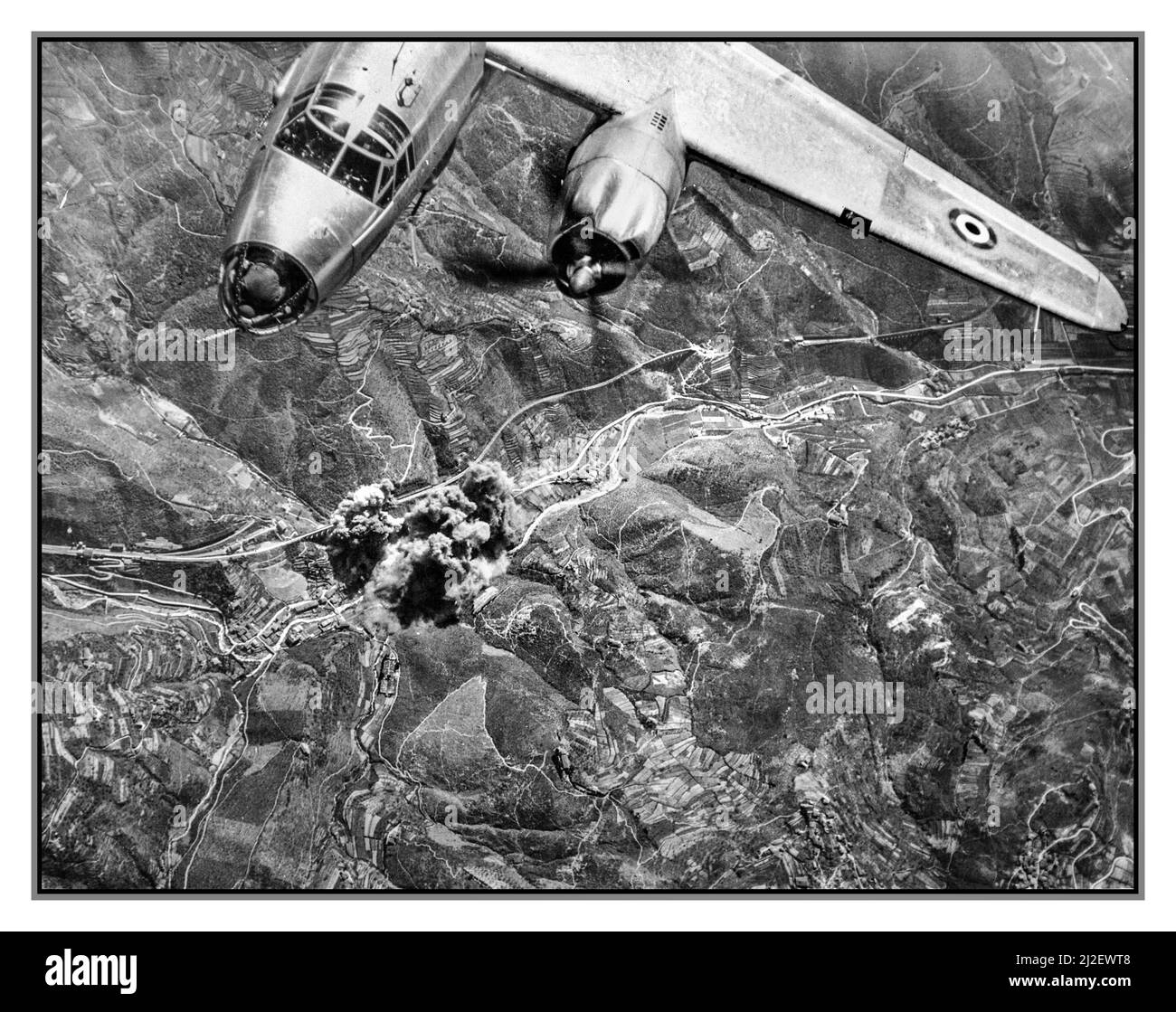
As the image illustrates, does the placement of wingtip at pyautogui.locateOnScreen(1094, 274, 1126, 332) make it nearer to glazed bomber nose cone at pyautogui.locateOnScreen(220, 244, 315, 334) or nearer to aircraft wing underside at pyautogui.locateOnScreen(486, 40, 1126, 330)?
aircraft wing underside at pyautogui.locateOnScreen(486, 40, 1126, 330)

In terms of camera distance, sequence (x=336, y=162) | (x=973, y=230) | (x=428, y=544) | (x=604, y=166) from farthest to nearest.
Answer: (x=973, y=230) → (x=428, y=544) → (x=604, y=166) → (x=336, y=162)

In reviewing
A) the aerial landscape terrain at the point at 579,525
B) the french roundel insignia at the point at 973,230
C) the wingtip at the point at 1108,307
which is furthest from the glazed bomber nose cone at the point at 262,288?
the wingtip at the point at 1108,307

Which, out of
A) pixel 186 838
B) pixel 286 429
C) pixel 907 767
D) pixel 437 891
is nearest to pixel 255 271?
pixel 286 429

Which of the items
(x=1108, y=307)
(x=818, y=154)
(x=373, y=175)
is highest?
(x=818, y=154)

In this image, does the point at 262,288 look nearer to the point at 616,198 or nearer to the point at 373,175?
the point at 373,175

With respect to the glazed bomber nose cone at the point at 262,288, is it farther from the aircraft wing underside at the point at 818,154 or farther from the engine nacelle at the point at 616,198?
the aircraft wing underside at the point at 818,154

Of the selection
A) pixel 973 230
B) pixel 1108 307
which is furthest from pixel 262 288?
pixel 1108 307

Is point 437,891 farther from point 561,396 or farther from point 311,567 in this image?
point 561,396
